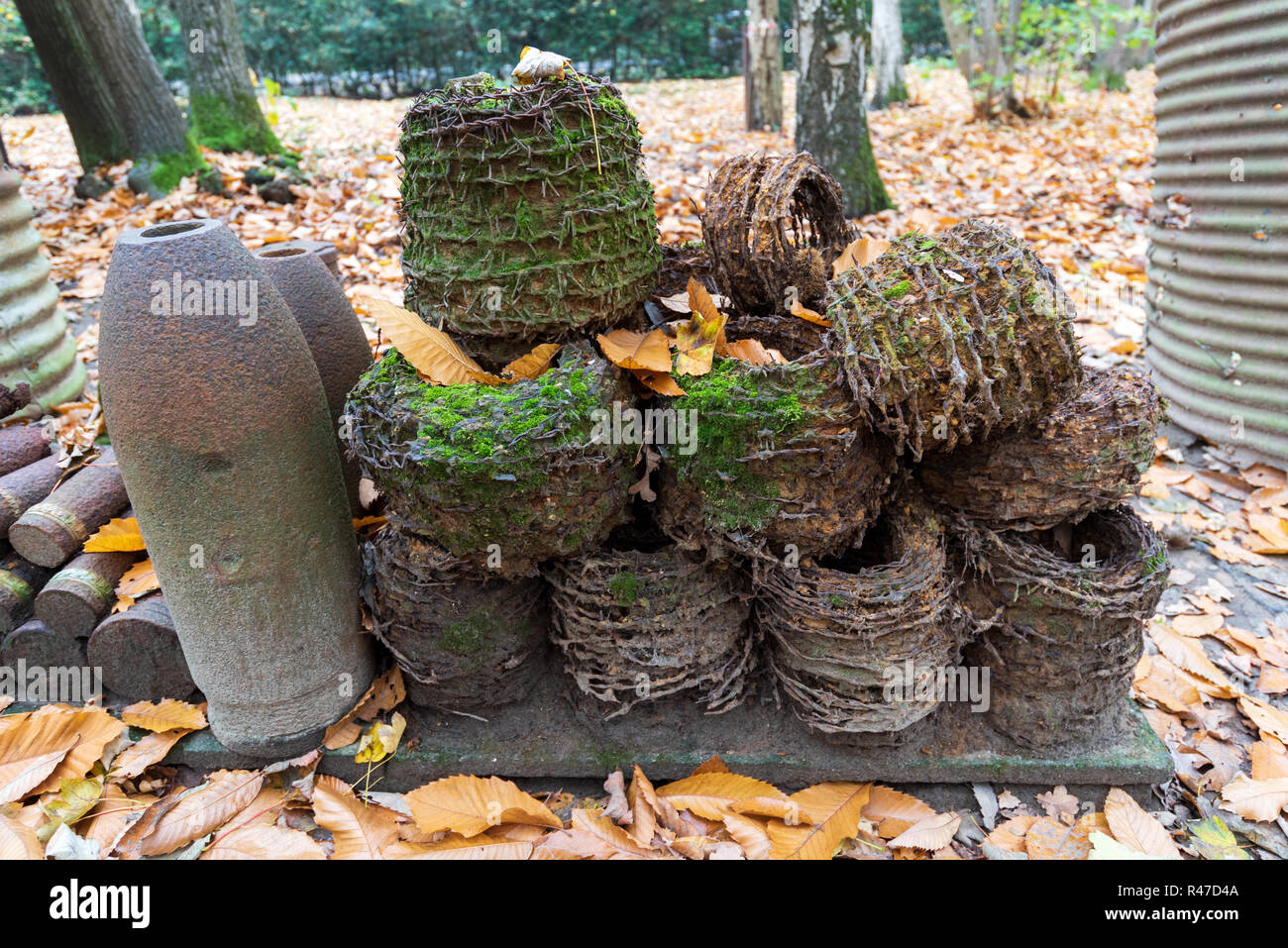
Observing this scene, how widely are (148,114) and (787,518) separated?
22.8ft

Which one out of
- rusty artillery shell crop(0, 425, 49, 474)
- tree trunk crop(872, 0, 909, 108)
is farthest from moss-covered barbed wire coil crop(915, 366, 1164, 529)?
tree trunk crop(872, 0, 909, 108)

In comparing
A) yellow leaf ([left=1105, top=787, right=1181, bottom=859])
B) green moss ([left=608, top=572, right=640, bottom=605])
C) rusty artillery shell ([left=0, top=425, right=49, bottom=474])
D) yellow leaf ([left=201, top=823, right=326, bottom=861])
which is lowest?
yellow leaf ([left=1105, top=787, right=1181, bottom=859])

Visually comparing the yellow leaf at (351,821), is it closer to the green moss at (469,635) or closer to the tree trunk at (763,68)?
the green moss at (469,635)

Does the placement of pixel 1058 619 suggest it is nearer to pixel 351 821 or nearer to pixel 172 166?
pixel 351 821

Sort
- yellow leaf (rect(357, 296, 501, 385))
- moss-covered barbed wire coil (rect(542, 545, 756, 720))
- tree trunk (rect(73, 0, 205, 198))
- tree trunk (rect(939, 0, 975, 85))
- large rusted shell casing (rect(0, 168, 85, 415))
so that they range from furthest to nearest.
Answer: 1. tree trunk (rect(939, 0, 975, 85))
2. tree trunk (rect(73, 0, 205, 198))
3. large rusted shell casing (rect(0, 168, 85, 415))
4. moss-covered barbed wire coil (rect(542, 545, 756, 720))
5. yellow leaf (rect(357, 296, 501, 385))

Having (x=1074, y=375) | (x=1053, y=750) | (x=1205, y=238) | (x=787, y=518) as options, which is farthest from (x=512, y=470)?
(x=1205, y=238)

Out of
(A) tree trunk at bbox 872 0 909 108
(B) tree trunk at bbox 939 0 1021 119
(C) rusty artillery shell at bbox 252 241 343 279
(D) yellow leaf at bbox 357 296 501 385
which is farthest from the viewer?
(A) tree trunk at bbox 872 0 909 108

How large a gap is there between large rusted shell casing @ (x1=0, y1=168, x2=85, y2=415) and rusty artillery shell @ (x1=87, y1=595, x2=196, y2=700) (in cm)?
206

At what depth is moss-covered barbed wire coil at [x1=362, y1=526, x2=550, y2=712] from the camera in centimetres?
224

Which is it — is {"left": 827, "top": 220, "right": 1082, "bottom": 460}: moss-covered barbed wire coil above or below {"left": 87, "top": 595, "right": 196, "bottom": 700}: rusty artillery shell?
above

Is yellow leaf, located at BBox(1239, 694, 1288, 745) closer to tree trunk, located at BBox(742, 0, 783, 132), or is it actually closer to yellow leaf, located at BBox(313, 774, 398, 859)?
yellow leaf, located at BBox(313, 774, 398, 859)

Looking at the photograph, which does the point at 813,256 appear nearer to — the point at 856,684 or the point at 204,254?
the point at 856,684

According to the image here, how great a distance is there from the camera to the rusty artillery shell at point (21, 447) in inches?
123

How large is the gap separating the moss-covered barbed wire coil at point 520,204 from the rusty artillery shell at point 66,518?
5.16 feet
